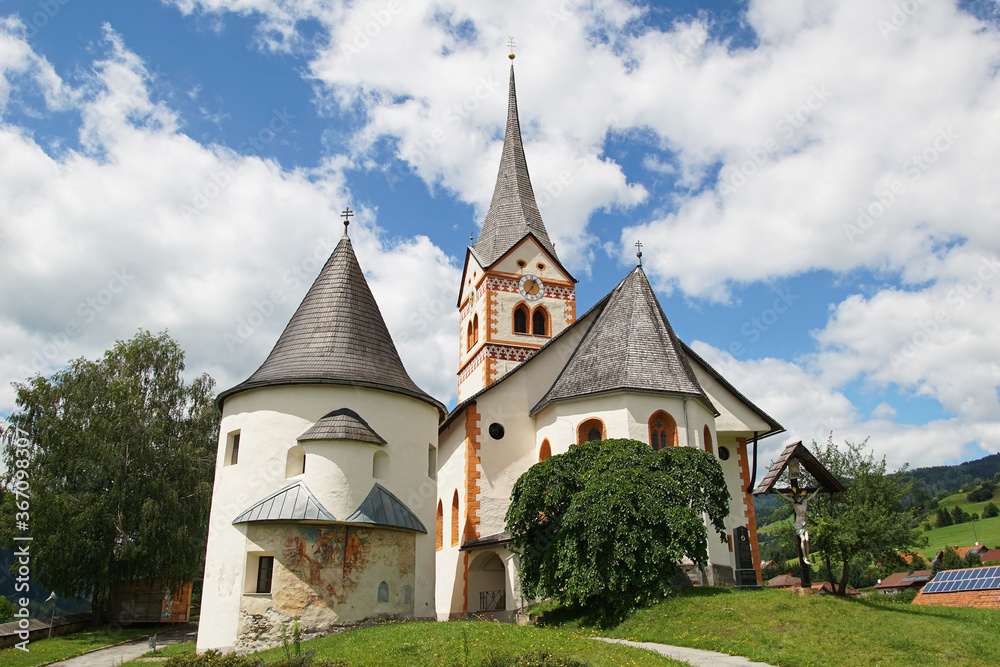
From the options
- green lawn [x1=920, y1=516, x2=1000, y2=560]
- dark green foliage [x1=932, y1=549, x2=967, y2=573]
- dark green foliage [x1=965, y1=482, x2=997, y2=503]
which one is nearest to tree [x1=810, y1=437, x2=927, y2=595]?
dark green foliage [x1=932, y1=549, x2=967, y2=573]

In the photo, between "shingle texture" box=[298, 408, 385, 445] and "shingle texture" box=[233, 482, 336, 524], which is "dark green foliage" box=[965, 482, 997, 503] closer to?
"shingle texture" box=[298, 408, 385, 445]

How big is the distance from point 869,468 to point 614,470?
18029 millimetres

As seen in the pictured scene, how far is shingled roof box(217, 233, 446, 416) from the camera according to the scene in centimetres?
1930

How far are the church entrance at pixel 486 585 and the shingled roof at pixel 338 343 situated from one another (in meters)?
6.56

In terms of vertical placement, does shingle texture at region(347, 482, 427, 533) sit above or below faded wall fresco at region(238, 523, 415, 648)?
above

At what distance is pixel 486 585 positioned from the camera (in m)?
25.3

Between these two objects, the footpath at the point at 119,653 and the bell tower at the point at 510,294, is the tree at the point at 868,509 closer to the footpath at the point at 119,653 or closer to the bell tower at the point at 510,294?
the bell tower at the point at 510,294

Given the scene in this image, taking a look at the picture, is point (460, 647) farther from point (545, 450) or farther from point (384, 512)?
point (545, 450)

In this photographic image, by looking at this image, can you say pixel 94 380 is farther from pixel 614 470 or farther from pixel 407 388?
pixel 614 470

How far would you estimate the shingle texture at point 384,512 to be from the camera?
17.6m

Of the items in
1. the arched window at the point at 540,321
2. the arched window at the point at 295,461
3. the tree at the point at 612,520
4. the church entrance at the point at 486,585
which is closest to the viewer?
the tree at the point at 612,520

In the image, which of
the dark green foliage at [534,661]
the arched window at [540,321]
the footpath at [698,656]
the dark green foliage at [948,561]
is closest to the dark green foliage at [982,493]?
the dark green foliage at [948,561]

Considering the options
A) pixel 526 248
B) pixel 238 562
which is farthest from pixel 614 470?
pixel 526 248

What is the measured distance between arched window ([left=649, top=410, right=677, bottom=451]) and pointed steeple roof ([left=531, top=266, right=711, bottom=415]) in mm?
822
